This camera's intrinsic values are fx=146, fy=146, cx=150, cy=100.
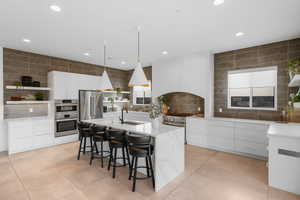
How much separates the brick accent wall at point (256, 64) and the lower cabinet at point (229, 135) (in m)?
0.56

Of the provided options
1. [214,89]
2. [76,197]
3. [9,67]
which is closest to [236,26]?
[214,89]

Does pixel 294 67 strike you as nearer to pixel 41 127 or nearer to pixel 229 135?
pixel 229 135

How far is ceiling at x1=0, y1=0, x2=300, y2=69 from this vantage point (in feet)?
7.31

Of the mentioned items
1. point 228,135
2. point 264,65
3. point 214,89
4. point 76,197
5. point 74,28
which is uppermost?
point 74,28

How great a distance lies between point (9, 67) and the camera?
4.15m

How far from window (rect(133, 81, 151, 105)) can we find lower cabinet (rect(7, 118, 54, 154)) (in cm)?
362

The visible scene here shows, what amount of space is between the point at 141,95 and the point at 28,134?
429cm

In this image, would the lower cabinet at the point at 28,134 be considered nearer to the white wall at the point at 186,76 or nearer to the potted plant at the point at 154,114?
the potted plant at the point at 154,114

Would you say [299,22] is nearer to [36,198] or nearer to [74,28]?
[74,28]

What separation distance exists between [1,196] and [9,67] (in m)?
3.54

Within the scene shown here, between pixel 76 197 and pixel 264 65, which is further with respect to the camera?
pixel 264 65

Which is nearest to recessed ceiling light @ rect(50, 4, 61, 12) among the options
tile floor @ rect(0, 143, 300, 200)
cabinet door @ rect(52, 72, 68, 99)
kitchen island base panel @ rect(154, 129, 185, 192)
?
kitchen island base panel @ rect(154, 129, 185, 192)

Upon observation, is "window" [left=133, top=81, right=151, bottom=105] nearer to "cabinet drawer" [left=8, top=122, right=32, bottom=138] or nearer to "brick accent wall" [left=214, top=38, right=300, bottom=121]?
"brick accent wall" [left=214, top=38, right=300, bottom=121]

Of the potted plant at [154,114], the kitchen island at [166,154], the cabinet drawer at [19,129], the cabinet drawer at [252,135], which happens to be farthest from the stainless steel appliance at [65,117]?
the cabinet drawer at [252,135]
